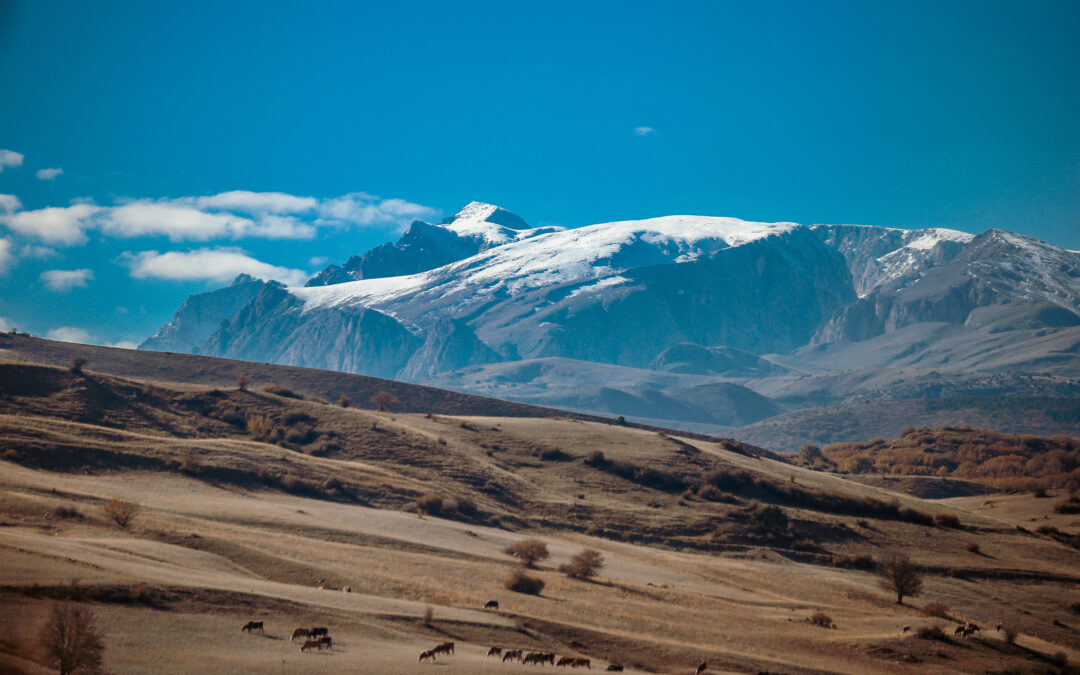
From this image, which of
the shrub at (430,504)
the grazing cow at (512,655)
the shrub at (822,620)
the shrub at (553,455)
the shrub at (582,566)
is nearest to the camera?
the grazing cow at (512,655)

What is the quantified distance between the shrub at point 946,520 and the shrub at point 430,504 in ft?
155

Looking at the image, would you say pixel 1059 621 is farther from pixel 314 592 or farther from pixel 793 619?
pixel 314 592

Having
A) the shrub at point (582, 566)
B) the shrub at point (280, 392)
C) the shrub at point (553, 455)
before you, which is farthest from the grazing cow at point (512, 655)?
the shrub at point (280, 392)

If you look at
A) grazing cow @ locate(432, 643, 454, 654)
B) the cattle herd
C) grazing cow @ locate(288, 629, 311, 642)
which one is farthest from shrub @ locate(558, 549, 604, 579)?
grazing cow @ locate(288, 629, 311, 642)

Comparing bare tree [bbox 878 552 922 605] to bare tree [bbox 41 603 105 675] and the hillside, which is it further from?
the hillside

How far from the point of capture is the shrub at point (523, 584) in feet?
135

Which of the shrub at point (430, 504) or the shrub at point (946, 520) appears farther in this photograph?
the shrub at point (946, 520)

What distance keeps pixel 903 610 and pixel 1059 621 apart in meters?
11.2

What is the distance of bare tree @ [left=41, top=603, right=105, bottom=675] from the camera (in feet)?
66.9

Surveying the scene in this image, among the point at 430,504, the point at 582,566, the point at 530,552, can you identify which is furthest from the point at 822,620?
the point at 430,504

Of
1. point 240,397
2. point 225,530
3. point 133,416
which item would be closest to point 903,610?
point 225,530

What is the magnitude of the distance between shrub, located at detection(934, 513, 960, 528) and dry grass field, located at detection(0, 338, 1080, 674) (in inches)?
10.6

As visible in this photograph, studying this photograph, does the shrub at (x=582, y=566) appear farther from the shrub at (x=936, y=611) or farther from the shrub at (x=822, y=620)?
the shrub at (x=936, y=611)

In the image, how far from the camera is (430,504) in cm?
6662
